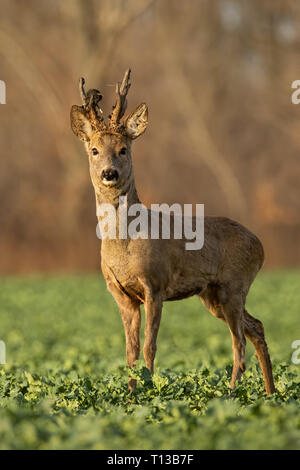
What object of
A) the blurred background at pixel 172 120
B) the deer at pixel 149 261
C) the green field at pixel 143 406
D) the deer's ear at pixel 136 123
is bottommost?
the green field at pixel 143 406

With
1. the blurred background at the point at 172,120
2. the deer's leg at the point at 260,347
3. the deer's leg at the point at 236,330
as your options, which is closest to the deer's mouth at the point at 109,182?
the deer's leg at the point at 236,330

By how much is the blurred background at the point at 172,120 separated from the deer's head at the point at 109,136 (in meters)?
33.5

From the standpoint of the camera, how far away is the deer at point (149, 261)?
7938mm

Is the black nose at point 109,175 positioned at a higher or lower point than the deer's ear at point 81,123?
lower

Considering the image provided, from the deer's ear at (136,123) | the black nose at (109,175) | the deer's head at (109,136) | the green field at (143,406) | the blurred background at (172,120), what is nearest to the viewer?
the green field at (143,406)

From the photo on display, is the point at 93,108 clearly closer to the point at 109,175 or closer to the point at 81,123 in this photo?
the point at 81,123

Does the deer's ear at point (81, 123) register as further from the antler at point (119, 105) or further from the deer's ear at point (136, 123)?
the deer's ear at point (136, 123)

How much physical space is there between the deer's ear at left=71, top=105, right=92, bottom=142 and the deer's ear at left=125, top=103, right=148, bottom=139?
354 mm

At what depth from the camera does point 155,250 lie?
314 inches

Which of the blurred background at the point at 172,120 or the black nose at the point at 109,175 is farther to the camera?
the blurred background at the point at 172,120

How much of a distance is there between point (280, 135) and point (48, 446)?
45720mm

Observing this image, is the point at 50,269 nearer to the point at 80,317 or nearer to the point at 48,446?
the point at 80,317

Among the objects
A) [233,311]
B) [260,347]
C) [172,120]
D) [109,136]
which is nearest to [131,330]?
[233,311]
